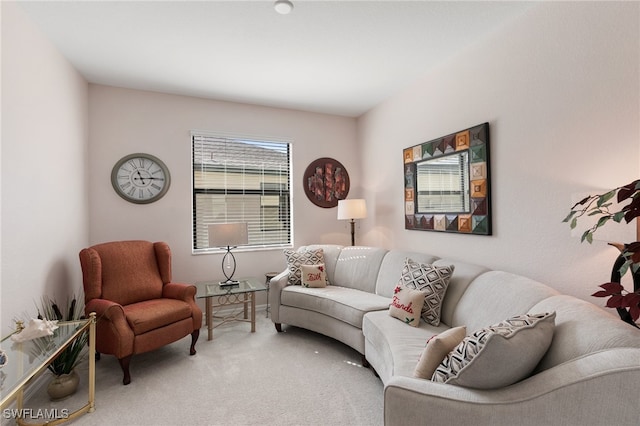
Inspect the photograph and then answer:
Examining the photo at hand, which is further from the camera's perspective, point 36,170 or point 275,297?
point 275,297

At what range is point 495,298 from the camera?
6.38ft

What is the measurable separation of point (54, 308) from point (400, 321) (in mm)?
2598

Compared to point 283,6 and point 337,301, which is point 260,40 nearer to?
point 283,6

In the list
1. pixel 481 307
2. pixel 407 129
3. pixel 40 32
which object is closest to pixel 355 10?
pixel 407 129

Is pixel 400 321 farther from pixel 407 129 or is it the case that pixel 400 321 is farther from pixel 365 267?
pixel 407 129

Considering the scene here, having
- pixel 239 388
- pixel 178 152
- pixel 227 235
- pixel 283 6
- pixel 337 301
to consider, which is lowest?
pixel 239 388

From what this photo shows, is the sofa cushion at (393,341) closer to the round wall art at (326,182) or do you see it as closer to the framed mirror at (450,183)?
the framed mirror at (450,183)

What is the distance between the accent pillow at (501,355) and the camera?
1127 millimetres

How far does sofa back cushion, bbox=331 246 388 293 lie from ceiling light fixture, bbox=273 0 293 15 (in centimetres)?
240

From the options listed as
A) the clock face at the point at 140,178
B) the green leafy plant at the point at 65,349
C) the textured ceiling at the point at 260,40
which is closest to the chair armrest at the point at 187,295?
the green leafy plant at the point at 65,349

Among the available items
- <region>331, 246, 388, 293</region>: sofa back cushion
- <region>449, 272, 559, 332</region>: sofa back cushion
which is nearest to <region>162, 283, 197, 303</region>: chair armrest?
<region>331, 246, 388, 293</region>: sofa back cushion

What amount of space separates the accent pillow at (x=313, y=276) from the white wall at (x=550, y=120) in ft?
4.14

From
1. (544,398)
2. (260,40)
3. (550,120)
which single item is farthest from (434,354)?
(260,40)

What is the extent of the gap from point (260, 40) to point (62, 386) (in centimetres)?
294
